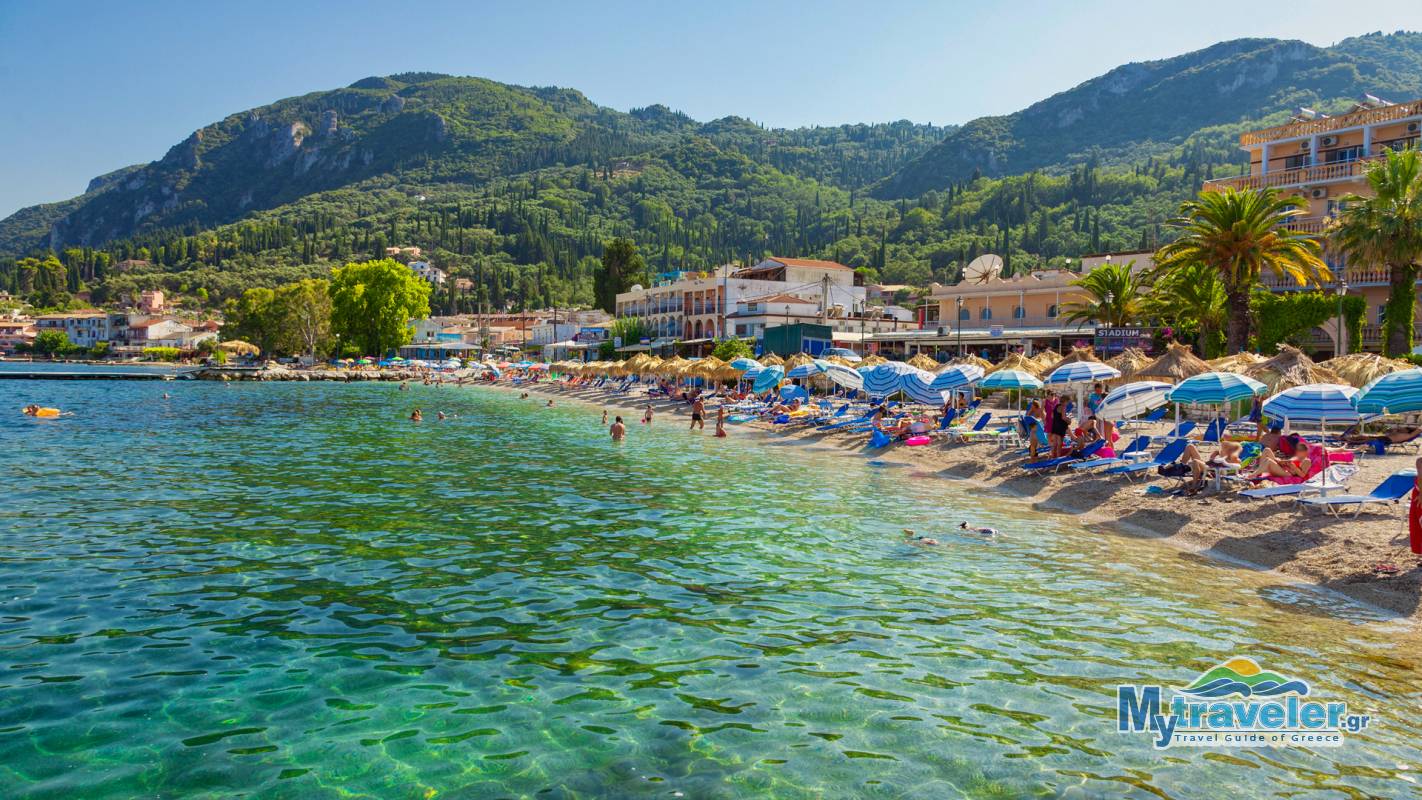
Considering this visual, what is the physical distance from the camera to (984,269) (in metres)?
54.6

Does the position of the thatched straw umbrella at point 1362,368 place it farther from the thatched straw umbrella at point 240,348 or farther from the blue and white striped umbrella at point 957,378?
the thatched straw umbrella at point 240,348

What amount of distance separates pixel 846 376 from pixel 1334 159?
32613mm

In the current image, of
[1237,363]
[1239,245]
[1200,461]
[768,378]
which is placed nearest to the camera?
[1200,461]

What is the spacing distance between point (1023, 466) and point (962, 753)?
1509cm

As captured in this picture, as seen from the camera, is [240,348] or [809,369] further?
[240,348]

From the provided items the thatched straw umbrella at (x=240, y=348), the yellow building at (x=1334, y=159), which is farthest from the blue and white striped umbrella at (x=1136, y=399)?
the thatched straw umbrella at (x=240, y=348)

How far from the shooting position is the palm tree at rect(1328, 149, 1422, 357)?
28.3 metres

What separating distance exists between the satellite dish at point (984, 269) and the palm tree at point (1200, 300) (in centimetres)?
1742

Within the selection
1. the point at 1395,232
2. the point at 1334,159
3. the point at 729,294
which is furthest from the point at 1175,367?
the point at 729,294

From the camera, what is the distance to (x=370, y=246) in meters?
196

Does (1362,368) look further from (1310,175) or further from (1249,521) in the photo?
(1310,175)

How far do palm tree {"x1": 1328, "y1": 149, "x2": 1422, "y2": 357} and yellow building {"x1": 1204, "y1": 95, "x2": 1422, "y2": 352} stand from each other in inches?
352

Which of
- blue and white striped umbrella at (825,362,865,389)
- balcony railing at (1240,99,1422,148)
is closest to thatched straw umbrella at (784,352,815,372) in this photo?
blue and white striped umbrella at (825,362,865,389)

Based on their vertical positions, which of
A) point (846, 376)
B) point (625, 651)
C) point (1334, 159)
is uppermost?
point (1334, 159)
